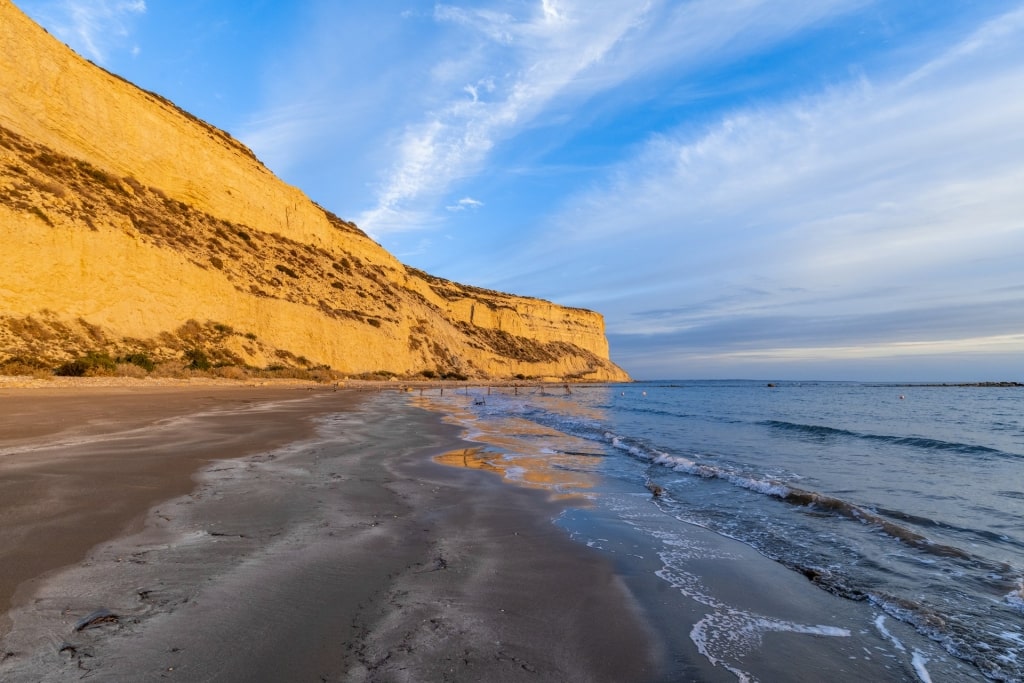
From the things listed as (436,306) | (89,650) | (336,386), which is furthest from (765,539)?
(436,306)

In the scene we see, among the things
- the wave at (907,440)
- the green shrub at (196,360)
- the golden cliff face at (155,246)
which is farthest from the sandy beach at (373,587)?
the green shrub at (196,360)

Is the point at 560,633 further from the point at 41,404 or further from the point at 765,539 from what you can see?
the point at 41,404

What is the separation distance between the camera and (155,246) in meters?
29.0

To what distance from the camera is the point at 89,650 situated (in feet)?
7.65

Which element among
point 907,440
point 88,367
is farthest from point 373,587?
point 88,367

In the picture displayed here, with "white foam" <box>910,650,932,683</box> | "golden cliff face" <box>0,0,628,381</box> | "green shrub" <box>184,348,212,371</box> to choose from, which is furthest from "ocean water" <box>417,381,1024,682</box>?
"golden cliff face" <box>0,0,628,381</box>

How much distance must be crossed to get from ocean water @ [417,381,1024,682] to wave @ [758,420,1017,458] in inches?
4.2

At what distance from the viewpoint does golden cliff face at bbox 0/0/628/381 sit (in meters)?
23.1

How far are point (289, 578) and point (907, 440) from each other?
17.8 m

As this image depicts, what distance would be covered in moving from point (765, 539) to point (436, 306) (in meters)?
65.4

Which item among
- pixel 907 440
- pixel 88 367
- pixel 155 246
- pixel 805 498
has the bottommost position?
pixel 805 498

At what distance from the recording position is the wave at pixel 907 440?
1329cm

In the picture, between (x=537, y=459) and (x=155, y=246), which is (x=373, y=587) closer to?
(x=537, y=459)

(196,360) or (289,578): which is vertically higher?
(196,360)
